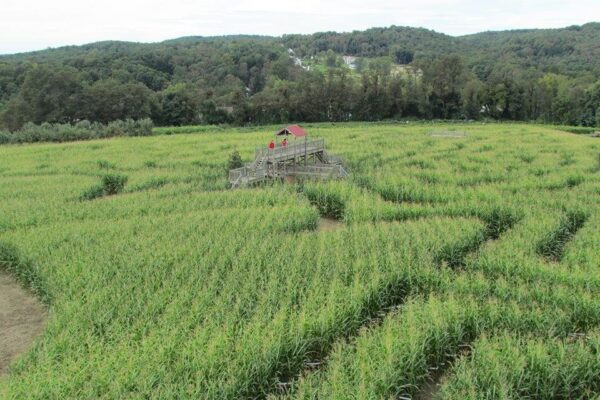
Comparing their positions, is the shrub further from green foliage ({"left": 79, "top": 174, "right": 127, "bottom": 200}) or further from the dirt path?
the dirt path

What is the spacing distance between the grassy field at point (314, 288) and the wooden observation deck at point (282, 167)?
7.35 feet

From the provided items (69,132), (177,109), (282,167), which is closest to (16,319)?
(282,167)

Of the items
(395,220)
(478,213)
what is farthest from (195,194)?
(478,213)

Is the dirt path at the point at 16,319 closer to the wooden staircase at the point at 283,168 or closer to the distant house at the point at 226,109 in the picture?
the wooden staircase at the point at 283,168

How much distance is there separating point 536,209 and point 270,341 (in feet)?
43.2

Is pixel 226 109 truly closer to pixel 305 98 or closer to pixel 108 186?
pixel 305 98

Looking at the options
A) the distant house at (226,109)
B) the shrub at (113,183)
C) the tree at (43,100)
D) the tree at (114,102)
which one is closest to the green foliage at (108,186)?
the shrub at (113,183)

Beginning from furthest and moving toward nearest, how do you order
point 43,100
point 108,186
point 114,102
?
1. point 114,102
2. point 43,100
3. point 108,186

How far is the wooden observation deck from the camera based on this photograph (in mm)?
26000

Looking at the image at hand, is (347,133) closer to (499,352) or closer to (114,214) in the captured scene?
(114,214)

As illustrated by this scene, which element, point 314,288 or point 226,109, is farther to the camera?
point 226,109

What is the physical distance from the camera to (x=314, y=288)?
12.3m

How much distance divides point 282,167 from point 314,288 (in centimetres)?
1638

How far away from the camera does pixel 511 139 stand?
40406 mm
